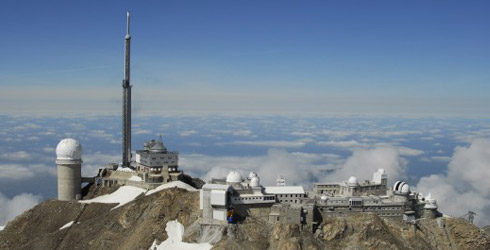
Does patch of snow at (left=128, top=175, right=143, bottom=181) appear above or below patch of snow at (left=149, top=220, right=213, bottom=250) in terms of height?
above

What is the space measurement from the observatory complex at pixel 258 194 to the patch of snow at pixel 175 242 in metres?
5.27

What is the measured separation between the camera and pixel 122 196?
127188mm

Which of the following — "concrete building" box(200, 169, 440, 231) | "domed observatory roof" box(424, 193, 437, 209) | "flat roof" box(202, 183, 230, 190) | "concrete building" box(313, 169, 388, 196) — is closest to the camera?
"flat roof" box(202, 183, 230, 190)

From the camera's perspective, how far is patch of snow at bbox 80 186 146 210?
409ft

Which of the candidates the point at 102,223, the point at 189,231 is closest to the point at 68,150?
the point at 102,223

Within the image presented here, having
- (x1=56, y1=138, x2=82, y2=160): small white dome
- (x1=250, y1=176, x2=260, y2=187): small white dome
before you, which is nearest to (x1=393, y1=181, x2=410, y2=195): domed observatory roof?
(x1=250, y1=176, x2=260, y2=187): small white dome

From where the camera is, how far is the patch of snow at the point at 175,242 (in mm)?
100688

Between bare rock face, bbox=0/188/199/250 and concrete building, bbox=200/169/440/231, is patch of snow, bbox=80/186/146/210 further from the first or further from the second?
concrete building, bbox=200/169/440/231

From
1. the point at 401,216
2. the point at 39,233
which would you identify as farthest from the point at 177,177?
the point at 401,216

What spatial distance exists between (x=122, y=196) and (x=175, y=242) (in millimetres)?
29478

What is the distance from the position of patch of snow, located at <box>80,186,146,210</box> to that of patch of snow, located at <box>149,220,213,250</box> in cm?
2025

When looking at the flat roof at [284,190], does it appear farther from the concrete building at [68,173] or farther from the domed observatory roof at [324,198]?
the concrete building at [68,173]

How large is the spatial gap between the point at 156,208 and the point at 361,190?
4607cm

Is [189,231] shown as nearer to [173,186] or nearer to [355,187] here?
[173,186]
